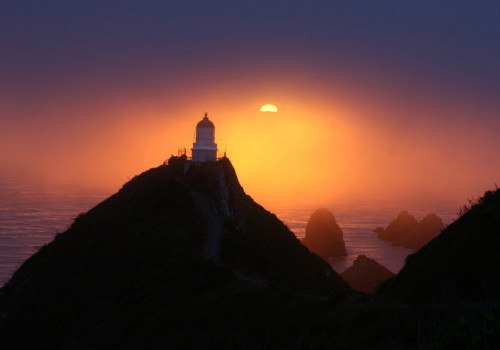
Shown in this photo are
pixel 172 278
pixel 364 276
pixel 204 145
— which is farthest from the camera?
pixel 364 276

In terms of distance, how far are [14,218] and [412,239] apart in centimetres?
14465

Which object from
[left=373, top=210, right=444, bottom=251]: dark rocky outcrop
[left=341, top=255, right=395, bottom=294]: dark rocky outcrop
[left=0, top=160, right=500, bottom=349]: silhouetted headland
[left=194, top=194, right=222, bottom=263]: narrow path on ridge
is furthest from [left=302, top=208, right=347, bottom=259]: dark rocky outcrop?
[left=194, top=194, right=222, bottom=263]: narrow path on ridge

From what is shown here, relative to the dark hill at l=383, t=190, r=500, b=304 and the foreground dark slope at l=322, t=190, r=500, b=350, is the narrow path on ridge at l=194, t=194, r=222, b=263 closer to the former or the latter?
the foreground dark slope at l=322, t=190, r=500, b=350

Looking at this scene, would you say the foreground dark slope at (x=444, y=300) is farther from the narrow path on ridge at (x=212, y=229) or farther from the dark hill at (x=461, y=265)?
the narrow path on ridge at (x=212, y=229)

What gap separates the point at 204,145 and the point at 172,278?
97.4ft

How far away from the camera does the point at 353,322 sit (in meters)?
18.5

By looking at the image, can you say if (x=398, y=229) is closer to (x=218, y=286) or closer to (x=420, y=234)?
(x=420, y=234)

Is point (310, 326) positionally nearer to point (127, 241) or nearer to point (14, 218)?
point (127, 241)

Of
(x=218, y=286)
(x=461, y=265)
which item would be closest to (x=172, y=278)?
(x=218, y=286)

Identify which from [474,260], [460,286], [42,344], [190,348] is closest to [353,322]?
[460,286]

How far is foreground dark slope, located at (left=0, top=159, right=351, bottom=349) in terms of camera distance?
2428cm

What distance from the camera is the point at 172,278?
3397cm

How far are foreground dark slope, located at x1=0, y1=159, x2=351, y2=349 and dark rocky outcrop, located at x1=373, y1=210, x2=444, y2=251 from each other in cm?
10742

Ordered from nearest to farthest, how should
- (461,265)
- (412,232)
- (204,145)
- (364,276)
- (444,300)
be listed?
(444,300) → (461,265) → (204,145) → (364,276) → (412,232)
